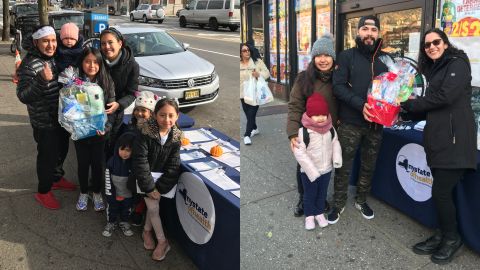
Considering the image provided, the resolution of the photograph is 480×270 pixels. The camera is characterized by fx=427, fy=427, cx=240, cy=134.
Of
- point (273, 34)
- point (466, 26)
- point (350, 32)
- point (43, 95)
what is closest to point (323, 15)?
point (350, 32)

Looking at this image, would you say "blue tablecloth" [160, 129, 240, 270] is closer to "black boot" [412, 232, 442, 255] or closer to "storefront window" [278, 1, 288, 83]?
"black boot" [412, 232, 442, 255]

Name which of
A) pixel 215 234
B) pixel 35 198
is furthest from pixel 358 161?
pixel 35 198

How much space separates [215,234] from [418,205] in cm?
188

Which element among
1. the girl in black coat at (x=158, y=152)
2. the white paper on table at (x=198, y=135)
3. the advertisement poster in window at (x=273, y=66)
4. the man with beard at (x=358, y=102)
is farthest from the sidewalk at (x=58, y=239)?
the advertisement poster in window at (x=273, y=66)

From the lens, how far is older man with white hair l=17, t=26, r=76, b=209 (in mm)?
3451

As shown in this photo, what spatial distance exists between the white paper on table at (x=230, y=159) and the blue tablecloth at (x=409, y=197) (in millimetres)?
1455

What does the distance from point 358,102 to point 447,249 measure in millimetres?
1262

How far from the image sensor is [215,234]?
273 centimetres

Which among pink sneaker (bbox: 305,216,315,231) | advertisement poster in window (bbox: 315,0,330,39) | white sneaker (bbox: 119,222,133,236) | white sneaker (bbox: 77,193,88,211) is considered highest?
advertisement poster in window (bbox: 315,0,330,39)

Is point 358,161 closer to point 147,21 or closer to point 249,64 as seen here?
point 249,64

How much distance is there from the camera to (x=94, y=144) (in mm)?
3686

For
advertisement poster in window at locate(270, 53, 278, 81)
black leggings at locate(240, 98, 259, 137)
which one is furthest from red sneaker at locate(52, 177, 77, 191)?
advertisement poster in window at locate(270, 53, 278, 81)

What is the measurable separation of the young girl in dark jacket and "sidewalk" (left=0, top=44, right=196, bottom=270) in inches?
5.9

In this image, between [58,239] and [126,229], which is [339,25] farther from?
[58,239]
